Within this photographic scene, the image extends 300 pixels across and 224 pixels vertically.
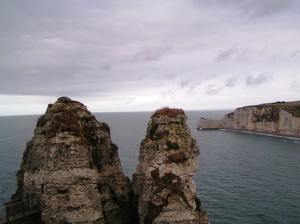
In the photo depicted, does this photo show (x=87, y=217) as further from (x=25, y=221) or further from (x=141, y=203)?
(x=25, y=221)

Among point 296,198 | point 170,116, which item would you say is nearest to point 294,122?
point 296,198

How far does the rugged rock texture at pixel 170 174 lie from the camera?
3191 cm

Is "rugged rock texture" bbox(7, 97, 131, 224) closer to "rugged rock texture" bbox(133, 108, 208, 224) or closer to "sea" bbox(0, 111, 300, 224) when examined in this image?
"rugged rock texture" bbox(133, 108, 208, 224)

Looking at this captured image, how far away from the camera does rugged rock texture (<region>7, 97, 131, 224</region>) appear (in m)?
31.8

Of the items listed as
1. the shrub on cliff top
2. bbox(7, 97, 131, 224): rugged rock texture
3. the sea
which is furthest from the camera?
the sea

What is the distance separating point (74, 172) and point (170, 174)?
29.4 ft

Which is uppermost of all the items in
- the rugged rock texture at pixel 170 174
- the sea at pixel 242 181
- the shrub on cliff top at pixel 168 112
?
the shrub on cliff top at pixel 168 112

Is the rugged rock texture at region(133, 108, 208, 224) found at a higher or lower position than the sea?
higher

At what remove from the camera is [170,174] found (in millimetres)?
32594

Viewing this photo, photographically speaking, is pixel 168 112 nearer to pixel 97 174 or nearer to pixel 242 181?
pixel 97 174

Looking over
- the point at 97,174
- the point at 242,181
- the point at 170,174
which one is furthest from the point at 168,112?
the point at 242,181

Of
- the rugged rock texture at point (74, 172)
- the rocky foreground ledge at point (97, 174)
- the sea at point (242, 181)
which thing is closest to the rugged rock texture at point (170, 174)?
the rocky foreground ledge at point (97, 174)

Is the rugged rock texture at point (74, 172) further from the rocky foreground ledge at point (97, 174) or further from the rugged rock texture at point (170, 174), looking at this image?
the rugged rock texture at point (170, 174)

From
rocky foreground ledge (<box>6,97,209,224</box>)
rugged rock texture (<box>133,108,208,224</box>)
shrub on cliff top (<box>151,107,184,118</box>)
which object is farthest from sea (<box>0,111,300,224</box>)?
shrub on cliff top (<box>151,107,184,118</box>)
